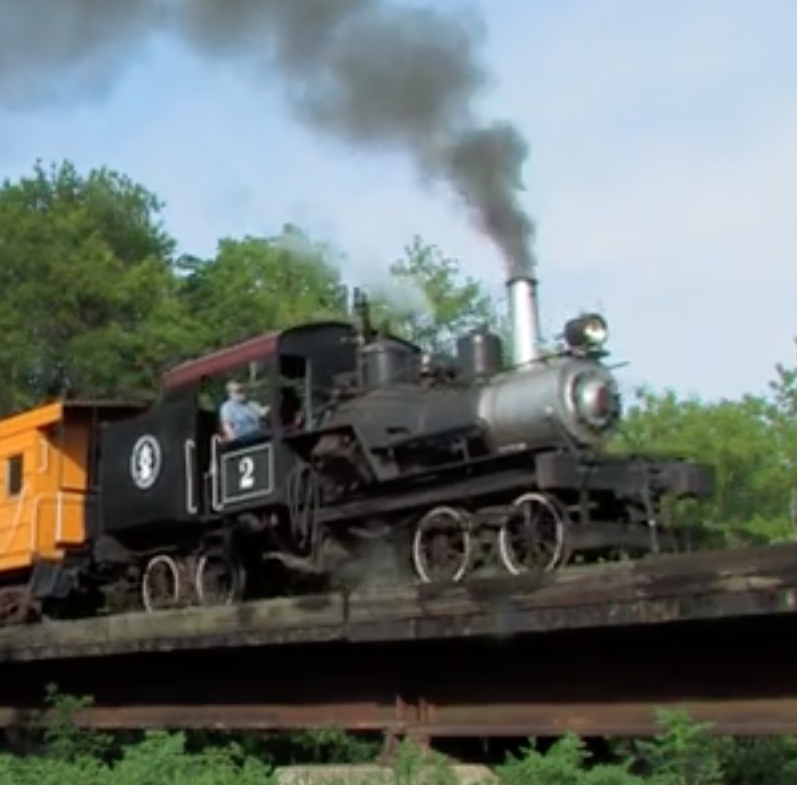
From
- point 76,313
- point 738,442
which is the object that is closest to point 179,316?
point 76,313

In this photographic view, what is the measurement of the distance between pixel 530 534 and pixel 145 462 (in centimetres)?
533

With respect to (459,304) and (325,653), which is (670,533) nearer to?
(325,653)

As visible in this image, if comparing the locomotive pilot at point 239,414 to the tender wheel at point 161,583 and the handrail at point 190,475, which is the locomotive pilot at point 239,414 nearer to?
the handrail at point 190,475

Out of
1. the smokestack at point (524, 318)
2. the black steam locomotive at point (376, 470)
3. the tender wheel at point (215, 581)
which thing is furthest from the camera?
the tender wheel at point (215, 581)

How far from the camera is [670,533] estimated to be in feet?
36.3

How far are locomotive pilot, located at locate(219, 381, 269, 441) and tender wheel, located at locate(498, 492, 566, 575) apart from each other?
3256 mm

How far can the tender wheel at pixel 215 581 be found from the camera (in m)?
13.6

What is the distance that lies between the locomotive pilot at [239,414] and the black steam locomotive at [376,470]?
11 cm

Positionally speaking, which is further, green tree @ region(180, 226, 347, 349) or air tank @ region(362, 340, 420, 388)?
green tree @ region(180, 226, 347, 349)

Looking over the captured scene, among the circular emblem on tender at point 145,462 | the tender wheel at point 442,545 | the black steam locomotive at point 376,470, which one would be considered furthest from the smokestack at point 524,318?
the circular emblem on tender at point 145,462

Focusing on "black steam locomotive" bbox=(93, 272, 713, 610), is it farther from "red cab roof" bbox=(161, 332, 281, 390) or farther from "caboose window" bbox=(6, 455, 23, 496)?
"caboose window" bbox=(6, 455, 23, 496)

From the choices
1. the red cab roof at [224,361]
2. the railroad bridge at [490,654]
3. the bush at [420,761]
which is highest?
the red cab roof at [224,361]

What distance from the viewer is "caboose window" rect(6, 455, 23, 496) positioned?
55.8ft

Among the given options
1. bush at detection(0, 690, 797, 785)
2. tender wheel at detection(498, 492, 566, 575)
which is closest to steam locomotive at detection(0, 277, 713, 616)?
tender wheel at detection(498, 492, 566, 575)
